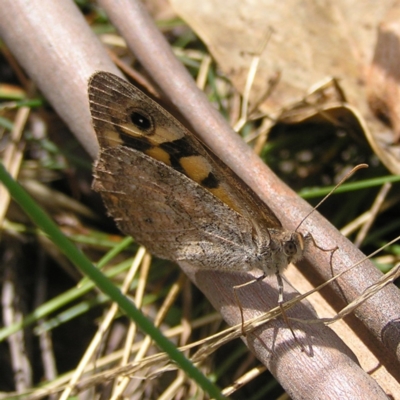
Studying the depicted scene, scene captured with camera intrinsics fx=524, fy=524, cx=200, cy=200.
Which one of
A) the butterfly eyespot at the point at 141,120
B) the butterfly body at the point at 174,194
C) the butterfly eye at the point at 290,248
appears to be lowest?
the butterfly eye at the point at 290,248

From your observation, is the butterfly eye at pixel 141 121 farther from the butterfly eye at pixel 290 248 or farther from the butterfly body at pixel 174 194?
the butterfly eye at pixel 290 248

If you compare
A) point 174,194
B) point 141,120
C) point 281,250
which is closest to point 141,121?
point 141,120

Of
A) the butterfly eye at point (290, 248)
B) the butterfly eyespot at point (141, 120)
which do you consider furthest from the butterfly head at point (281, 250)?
the butterfly eyespot at point (141, 120)

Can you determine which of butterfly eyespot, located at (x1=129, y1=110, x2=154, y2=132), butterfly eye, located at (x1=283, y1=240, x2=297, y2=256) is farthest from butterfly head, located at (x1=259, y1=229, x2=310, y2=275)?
butterfly eyespot, located at (x1=129, y1=110, x2=154, y2=132)

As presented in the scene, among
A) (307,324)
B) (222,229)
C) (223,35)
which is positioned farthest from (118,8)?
(307,324)

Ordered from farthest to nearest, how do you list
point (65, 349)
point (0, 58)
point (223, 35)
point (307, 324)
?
point (0, 58) < point (223, 35) < point (65, 349) < point (307, 324)

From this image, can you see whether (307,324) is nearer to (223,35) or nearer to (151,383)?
(151,383)

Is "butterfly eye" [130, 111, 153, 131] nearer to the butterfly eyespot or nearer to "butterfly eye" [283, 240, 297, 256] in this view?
the butterfly eyespot

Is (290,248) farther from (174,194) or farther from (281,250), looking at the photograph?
(174,194)
